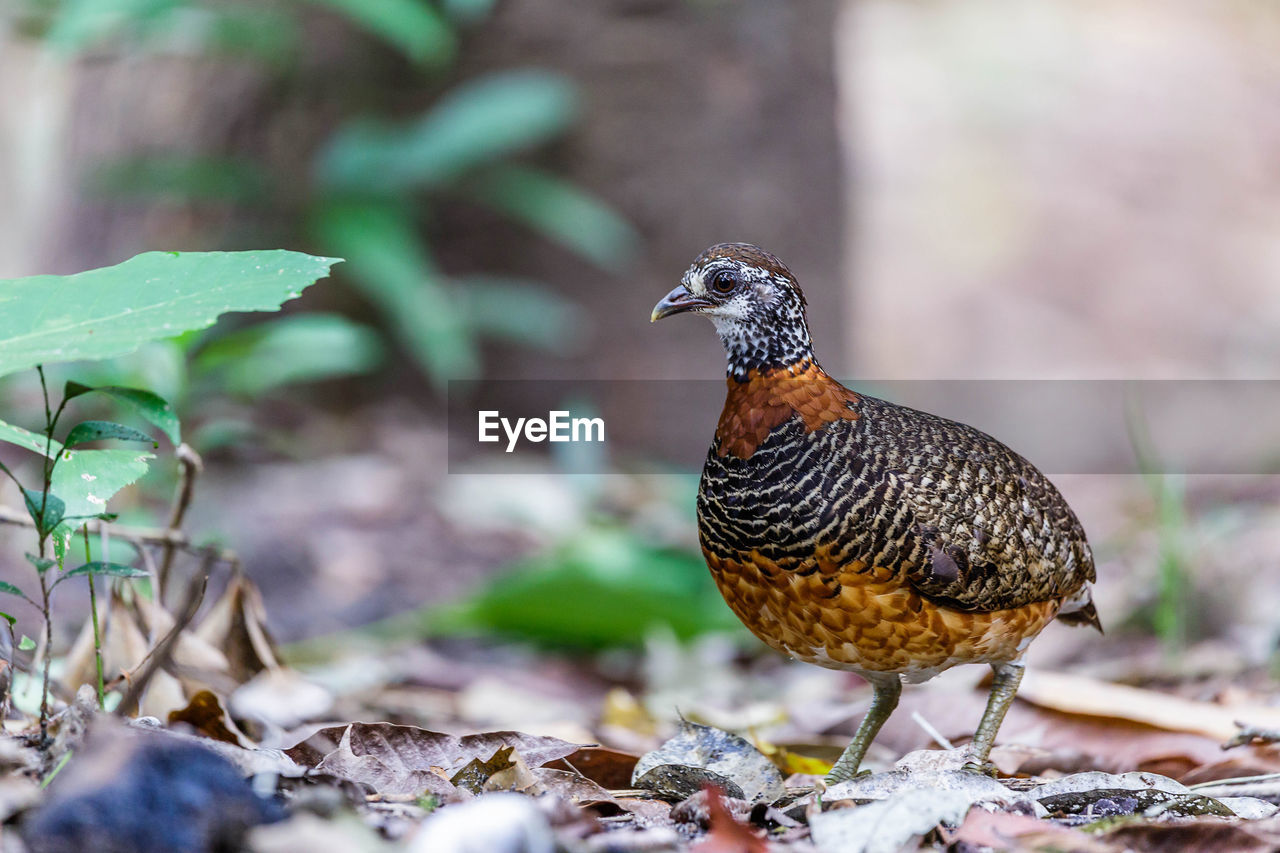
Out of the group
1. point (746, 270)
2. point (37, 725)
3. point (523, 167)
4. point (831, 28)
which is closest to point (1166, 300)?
point (831, 28)

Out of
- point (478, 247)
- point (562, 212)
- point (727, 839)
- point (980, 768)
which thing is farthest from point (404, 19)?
point (727, 839)

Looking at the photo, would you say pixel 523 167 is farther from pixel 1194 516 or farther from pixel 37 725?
pixel 37 725

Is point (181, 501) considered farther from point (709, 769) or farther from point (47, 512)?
point (709, 769)

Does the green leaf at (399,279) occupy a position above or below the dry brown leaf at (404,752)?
above

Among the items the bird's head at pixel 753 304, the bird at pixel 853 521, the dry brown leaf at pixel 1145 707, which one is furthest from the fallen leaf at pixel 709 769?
the dry brown leaf at pixel 1145 707

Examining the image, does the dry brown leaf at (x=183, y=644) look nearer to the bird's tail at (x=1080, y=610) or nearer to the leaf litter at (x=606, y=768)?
the leaf litter at (x=606, y=768)

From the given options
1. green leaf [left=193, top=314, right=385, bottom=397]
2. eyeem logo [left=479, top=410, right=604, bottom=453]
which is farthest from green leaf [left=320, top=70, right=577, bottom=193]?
eyeem logo [left=479, top=410, right=604, bottom=453]
